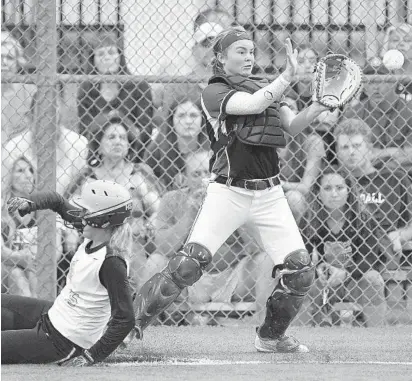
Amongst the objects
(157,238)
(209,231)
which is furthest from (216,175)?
(157,238)

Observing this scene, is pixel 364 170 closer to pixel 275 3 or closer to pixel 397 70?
pixel 397 70

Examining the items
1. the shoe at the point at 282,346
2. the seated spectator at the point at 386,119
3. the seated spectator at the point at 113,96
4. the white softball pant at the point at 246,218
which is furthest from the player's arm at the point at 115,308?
the seated spectator at the point at 386,119

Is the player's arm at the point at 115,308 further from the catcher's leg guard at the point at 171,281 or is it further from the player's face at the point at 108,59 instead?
the player's face at the point at 108,59

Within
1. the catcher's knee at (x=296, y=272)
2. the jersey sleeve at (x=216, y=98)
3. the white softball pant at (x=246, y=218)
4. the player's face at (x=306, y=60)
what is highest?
the player's face at (x=306, y=60)

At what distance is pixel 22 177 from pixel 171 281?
211cm

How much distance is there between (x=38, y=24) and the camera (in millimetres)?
6027

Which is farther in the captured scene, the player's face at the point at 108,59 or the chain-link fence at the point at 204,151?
the player's face at the point at 108,59

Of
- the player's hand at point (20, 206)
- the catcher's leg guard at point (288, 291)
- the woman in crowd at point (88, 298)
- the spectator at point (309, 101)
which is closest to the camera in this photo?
the woman in crowd at point (88, 298)

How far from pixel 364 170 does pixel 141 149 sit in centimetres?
155

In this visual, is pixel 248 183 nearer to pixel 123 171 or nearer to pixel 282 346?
pixel 282 346

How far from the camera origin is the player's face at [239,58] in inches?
187

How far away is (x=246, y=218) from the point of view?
4.71m

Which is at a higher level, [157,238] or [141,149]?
[141,149]

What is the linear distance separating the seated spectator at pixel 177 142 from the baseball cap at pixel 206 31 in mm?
423
